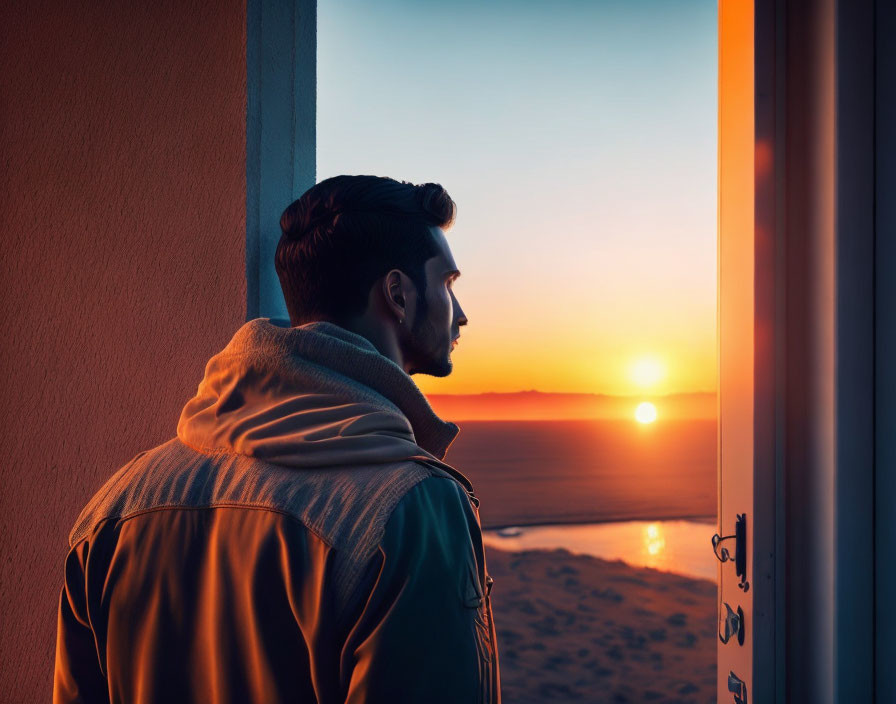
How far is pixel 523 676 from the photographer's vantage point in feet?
18.9

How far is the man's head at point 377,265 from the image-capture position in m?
0.77

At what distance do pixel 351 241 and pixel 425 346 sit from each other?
0.15 m

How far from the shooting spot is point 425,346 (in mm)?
788

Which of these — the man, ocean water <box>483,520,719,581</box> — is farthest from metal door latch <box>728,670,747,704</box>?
ocean water <box>483,520,719,581</box>

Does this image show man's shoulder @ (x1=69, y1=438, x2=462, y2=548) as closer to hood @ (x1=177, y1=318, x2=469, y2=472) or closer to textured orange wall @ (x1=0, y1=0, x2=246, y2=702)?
hood @ (x1=177, y1=318, x2=469, y2=472)

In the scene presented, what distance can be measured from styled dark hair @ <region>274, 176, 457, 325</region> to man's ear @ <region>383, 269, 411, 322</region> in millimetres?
10

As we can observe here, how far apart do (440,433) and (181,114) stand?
80 cm

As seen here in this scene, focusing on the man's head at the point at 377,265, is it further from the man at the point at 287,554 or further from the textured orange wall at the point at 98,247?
the textured orange wall at the point at 98,247

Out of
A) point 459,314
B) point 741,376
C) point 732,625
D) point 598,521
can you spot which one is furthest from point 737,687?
point 598,521

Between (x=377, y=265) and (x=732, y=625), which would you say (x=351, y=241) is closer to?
(x=377, y=265)

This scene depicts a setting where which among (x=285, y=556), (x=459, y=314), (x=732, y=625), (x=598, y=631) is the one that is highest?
(x=459, y=314)

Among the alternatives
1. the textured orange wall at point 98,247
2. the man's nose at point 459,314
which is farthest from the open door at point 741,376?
the textured orange wall at point 98,247

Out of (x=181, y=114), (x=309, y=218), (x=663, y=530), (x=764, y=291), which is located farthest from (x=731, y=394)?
(x=663, y=530)

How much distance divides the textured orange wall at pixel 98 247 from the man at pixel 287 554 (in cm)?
49
